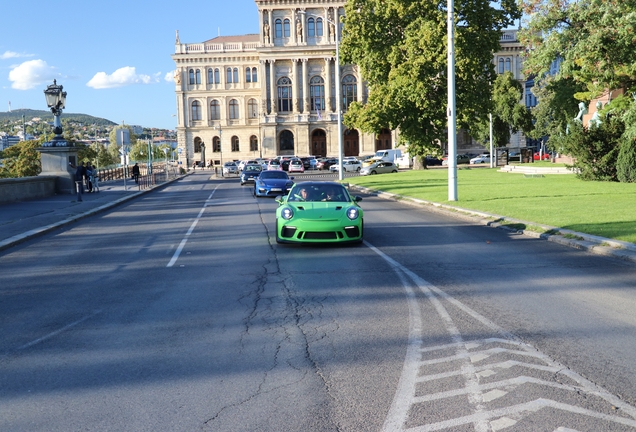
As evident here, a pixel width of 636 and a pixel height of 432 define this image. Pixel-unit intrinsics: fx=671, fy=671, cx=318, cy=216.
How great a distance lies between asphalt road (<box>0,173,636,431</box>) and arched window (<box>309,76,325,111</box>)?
9034 centimetres

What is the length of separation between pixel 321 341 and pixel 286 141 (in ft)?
322

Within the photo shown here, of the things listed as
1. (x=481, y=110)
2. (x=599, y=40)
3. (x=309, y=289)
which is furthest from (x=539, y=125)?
(x=309, y=289)

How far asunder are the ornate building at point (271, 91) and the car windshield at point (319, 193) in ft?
275

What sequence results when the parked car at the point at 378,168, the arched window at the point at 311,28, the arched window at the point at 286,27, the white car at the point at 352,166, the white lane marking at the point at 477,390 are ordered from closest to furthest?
the white lane marking at the point at 477,390 < the parked car at the point at 378,168 < the white car at the point at 352,166 < the arched window at the point at 286,27 < the arched window at the point at 311,28

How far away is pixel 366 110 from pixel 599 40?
31158 millimetres

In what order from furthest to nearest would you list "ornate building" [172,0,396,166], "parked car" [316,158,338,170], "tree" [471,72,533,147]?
"ornate building" [172,0,396,166] < "parked car" [316,158,338,170] < "tree" [471,72,533,147]

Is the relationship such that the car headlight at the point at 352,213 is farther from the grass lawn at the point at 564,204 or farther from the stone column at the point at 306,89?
the stone column at the point at 306,89

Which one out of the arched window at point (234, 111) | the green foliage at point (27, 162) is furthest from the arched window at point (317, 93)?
the green foliage at point (27, 162)

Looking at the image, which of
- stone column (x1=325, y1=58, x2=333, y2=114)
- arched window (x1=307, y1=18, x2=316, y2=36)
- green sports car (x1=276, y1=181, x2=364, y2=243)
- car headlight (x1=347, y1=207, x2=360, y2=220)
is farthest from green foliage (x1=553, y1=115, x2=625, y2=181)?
arched window (x1=307, y1=18, x2=316, y2=36)

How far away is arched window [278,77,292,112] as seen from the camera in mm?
101375

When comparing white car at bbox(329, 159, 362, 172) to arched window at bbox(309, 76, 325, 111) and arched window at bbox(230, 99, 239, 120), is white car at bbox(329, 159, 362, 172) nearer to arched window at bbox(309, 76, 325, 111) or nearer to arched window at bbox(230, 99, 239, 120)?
arched window at bbox(309, 76, 325, 111)

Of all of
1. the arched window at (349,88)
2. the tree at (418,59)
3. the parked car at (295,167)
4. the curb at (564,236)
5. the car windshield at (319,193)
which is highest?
the arched window at (349,88)

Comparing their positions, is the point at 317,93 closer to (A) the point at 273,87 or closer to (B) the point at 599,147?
(A) the point at 273,87

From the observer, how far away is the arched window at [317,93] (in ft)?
332
